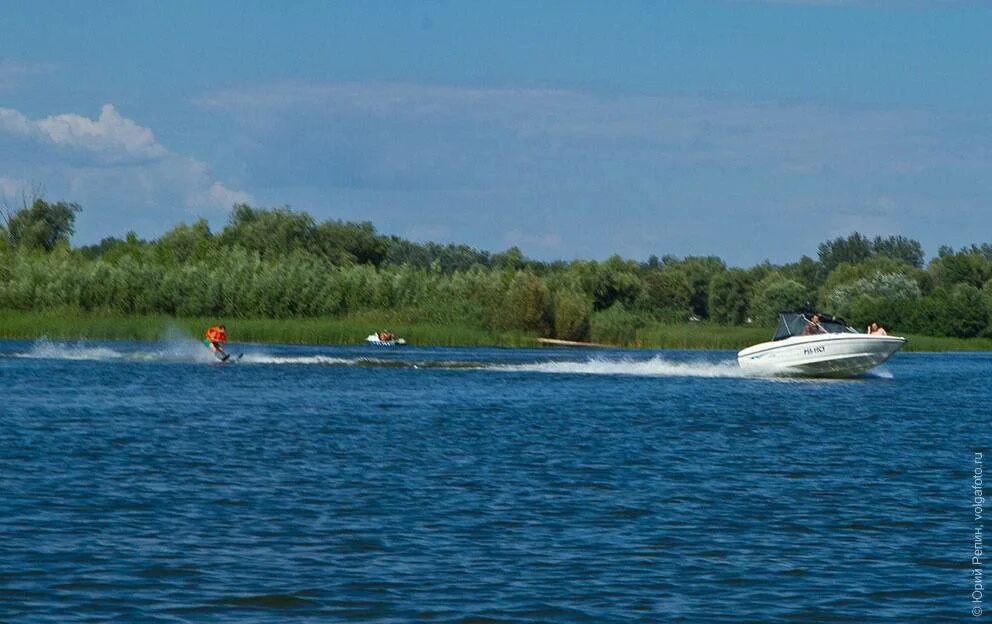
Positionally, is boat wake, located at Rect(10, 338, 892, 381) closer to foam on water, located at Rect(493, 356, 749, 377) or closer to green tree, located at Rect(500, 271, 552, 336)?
foam on water, located at Rect(493, 356, 749, 377)

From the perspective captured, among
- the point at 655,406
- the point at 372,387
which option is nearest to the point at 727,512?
the point at 655,406

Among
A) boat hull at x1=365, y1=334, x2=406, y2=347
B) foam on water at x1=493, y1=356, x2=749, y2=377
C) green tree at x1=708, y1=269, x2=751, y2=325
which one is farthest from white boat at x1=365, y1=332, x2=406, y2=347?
green tree at x1=708, y1=269, x2=751, y2=325

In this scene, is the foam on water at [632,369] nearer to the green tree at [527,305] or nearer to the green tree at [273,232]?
the green tree at [527,305]

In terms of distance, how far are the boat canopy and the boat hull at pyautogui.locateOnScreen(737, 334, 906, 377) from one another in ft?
1.39

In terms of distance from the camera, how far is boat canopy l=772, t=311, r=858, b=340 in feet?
190

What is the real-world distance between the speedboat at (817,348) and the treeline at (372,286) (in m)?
38.7

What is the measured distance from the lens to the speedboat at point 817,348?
58000 mm

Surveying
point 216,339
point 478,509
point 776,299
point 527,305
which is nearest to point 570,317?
point 527,305

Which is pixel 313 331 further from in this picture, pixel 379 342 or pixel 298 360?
pixel 298 360

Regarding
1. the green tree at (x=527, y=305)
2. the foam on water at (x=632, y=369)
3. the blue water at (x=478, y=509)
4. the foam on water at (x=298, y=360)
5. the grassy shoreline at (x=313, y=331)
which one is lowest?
the blue water at (x=478, y=509)

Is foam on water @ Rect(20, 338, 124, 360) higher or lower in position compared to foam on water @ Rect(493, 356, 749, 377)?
higher

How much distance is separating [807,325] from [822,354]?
1135 millimetres

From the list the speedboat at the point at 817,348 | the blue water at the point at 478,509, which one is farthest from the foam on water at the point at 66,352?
the speedboat at the point at 817,348

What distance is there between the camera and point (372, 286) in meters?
103
